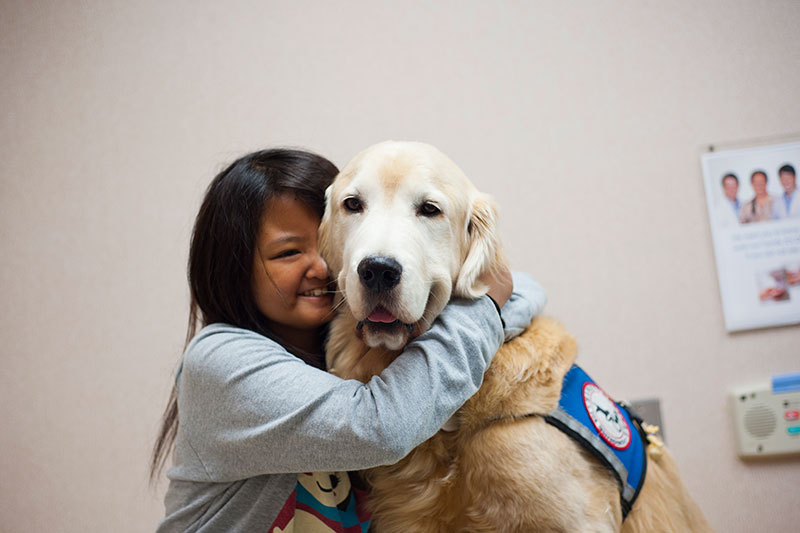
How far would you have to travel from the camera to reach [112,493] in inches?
77.0

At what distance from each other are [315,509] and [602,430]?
59 centimetres

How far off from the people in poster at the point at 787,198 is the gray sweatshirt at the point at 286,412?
4.19 feet

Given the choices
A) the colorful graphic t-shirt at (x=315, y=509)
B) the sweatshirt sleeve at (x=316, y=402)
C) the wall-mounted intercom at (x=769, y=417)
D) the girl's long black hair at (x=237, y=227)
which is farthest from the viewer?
the wall-mounted intercom at (x=769, y=417)

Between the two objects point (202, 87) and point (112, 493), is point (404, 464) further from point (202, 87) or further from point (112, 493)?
point (202, 87)

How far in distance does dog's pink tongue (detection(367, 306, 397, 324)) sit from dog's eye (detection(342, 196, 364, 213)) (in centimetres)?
22

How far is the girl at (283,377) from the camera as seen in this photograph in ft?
3.06

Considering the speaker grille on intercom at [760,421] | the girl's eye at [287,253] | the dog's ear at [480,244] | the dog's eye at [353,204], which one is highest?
the dog's eye at [353,204]

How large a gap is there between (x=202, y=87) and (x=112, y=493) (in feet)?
4.91

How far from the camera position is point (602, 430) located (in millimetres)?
1108

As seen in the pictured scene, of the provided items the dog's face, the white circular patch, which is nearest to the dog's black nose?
the dog's face

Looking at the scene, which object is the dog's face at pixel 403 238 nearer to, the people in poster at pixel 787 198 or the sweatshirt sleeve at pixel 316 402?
the sweatshirt sleeve at pixel 316 402

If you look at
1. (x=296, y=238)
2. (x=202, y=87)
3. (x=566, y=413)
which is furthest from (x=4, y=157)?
(x=566, y=413)

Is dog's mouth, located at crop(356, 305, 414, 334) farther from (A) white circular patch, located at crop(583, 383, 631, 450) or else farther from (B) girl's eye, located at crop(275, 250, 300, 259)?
(A) white circular patch, located at crop(583, 383, 631, 450)

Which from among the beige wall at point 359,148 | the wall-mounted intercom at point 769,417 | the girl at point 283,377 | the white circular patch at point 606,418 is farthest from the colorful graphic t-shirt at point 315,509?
the wall-mounted intercom at point 769,417
